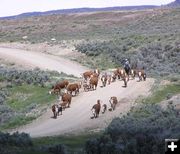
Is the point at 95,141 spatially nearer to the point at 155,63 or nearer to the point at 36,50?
the point at 155,63

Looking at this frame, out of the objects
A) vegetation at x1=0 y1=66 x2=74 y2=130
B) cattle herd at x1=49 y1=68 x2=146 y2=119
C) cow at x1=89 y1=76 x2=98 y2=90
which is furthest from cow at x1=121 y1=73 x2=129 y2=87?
vegetation at x1=0 y1=66 x2=74 y2=130

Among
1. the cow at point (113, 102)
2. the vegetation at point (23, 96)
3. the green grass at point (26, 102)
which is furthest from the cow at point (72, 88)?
the cow at point (113, 102)

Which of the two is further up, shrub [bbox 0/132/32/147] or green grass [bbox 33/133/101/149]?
shrub [bbox 0/132/32/147]

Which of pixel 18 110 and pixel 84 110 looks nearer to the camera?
pixel 84 110

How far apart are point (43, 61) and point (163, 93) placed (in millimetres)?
26778

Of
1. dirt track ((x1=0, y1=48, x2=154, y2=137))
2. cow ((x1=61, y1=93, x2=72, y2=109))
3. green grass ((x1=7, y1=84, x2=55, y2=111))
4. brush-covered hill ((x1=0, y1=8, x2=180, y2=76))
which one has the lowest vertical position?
brush-covered hill ((x1=0, y1=8, x2=180, y2=76))

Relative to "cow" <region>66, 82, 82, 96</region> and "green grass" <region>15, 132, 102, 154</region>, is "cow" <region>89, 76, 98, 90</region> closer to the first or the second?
"cow" <region>66, 82, 82, 96</region>

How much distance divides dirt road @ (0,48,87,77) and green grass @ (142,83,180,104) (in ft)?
49.8

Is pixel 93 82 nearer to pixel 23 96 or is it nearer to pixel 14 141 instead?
pixel 23 96

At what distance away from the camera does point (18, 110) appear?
123ft

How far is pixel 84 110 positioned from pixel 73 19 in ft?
299

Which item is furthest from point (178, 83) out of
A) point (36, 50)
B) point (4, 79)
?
point (36, 50)

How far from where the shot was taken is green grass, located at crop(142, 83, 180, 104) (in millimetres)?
34531

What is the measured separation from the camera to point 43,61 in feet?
198
